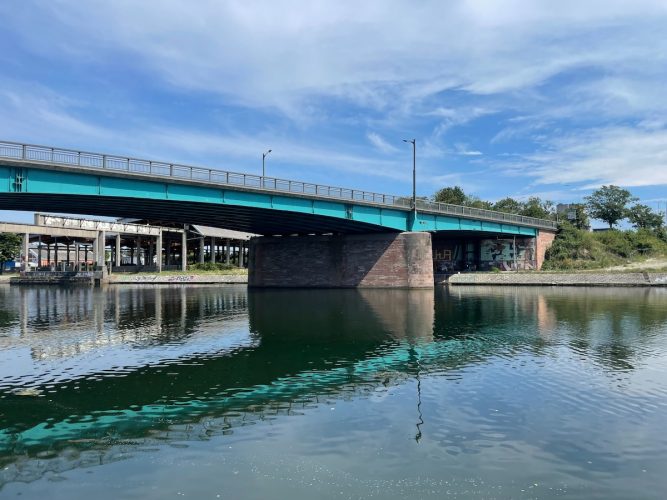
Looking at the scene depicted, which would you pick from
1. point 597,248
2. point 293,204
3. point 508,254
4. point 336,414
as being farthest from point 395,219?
point 336,414

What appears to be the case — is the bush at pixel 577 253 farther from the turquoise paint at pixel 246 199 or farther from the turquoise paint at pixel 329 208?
the turquoise paint at pixel 246 199

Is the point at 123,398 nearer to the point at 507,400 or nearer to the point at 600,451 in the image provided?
the point at 507,400

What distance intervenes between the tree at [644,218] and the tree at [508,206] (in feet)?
78.2

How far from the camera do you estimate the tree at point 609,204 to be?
112 m

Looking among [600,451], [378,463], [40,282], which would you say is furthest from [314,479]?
[40,282]

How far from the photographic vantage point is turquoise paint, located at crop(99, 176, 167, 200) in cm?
4000

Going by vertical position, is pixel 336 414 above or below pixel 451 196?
below

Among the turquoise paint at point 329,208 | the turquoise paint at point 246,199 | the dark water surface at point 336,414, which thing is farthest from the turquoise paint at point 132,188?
the turquoise paint at point 329,208

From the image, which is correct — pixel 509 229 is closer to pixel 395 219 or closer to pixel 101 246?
pixel 395 219

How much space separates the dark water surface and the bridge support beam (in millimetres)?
36462

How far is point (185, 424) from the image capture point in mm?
13016

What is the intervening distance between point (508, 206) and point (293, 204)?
88.0m

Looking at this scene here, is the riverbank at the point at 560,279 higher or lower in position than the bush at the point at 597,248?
lower

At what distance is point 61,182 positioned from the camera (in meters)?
37.2
